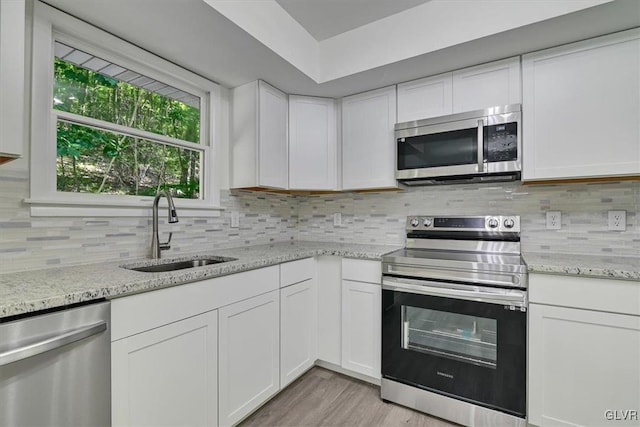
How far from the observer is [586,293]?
1.46m

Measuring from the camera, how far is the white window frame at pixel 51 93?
1383 mm

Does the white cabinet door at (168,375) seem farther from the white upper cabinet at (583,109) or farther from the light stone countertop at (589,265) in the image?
the white upper cabinet at (583,109)

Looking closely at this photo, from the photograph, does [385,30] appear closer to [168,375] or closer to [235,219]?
[235,219]

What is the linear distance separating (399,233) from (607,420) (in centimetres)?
153

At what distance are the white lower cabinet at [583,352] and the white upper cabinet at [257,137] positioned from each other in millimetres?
1779

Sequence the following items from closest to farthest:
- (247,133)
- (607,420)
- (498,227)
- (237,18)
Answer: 1. (607,420)
2. (237,18)
3. (498,227)
4. (247,133)

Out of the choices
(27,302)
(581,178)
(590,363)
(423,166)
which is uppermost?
(423,166)

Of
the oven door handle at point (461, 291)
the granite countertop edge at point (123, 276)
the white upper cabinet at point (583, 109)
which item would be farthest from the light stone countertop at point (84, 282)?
the white upper cabinet at point (583, 109)

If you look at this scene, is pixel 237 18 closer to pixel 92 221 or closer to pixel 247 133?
pixel 247 133

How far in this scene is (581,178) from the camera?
1.73 meters

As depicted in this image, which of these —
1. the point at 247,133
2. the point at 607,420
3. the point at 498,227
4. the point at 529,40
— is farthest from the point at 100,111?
the point at 607,420

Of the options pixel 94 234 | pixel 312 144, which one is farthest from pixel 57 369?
pixel 312 144

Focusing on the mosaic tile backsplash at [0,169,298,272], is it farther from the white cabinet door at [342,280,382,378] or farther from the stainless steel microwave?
the stainless steel microwave

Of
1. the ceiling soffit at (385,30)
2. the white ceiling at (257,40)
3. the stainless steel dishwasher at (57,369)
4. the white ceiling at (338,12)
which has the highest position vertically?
the white ceiling at (338,12)
